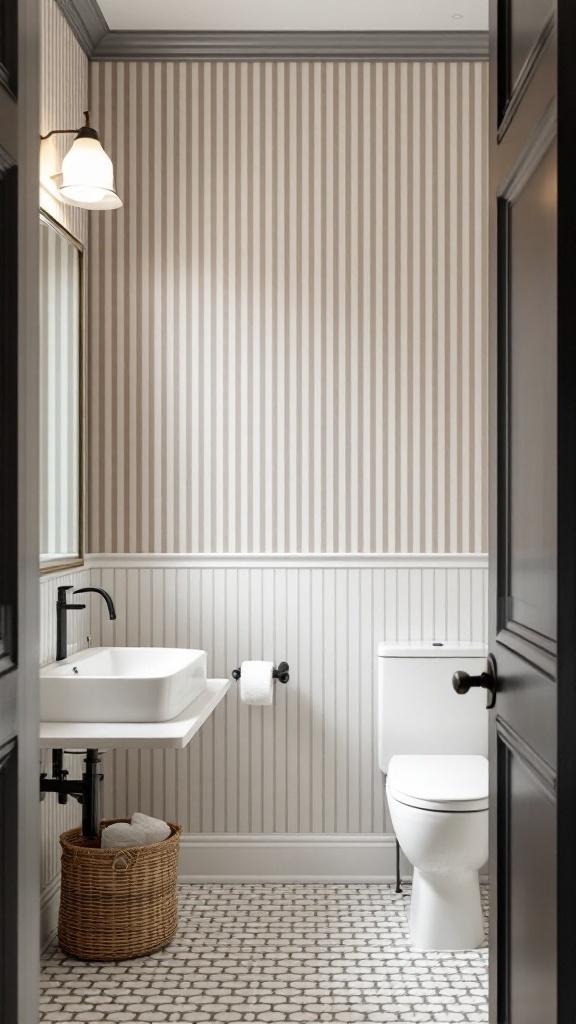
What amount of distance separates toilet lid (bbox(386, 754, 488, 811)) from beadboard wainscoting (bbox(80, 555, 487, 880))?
1.19 feet

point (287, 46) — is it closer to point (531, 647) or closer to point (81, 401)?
point (81, 401)

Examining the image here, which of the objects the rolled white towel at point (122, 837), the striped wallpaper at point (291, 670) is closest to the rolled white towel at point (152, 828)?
the rolled white towel at point (122, 837)

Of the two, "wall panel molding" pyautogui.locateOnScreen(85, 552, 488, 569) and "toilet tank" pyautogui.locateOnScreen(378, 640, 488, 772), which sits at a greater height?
"wall panel molding" pyautogui.locateOnScreen(85, 552, 488, 569)

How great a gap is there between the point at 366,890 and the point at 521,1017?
2.12 m

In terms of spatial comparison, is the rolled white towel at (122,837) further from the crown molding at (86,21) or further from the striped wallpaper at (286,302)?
the crown molding at (86,21)

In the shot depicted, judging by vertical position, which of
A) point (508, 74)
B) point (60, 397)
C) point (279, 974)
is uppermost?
point (508, 74)

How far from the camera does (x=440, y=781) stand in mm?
2930

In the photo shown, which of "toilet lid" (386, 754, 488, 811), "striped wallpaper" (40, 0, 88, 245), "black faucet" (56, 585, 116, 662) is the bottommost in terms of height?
"toilet lid" (386, 754, 488, 811)

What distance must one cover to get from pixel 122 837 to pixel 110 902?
184 mm

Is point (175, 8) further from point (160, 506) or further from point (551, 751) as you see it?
point (551, 751)

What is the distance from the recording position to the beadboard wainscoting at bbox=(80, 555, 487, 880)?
3.49 metres

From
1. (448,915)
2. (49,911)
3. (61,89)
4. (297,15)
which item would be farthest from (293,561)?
(297,15)

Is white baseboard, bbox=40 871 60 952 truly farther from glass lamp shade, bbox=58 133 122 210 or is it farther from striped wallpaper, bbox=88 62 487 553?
glass lamp shade, bbox=58 133 122 210

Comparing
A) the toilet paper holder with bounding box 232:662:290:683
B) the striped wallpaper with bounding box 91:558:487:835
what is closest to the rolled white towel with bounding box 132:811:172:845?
the striped wallpaper with bounding box 91:558:487:835
